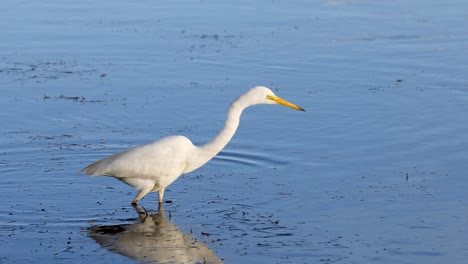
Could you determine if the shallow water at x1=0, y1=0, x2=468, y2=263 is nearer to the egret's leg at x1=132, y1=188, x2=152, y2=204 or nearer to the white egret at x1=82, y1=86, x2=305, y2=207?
the egret's leg at x1=132, y1=188, x2=152, y2=204

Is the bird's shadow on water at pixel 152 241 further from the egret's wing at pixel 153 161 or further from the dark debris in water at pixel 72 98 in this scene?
the dark debris in water at pixel 72 98

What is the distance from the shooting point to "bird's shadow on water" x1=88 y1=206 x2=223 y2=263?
29.0ft

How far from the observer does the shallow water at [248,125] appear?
31.1ft

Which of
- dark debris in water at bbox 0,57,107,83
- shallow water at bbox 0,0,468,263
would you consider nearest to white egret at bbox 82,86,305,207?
shallow water at bbox 0,0,468,263

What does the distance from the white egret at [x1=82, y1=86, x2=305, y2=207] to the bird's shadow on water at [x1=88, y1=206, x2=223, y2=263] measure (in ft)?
1.34

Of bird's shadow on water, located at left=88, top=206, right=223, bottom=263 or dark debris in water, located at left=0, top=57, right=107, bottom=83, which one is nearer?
bird's shadow on water, located at left=88, top=206, right=223, bottom=263

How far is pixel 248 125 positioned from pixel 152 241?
14.8 feet

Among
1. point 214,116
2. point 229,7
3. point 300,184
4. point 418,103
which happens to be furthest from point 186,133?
point 229,7

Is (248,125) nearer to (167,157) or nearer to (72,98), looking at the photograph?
(72,98)

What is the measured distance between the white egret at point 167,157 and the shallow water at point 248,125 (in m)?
0.37

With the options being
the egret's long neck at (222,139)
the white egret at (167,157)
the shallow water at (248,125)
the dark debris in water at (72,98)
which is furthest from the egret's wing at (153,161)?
the dark debris in water at (72,98)

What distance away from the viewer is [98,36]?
A: 62.1 ft

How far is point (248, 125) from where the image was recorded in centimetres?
1368

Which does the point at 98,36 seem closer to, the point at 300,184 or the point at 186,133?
the point at 186,133
